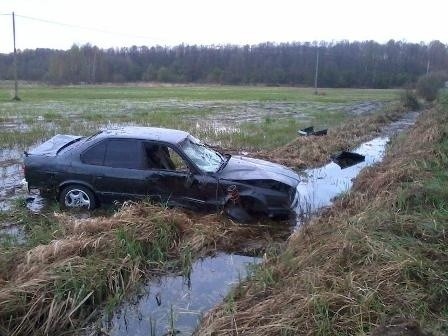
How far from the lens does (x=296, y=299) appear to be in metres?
4.48

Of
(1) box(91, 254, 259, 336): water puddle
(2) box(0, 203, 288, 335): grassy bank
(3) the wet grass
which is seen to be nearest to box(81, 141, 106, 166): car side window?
(2) box(0, 203, 288, 335): grassy bank

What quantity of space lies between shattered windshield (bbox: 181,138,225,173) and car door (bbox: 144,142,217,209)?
20 centimetres

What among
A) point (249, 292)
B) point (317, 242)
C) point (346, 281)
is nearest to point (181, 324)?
point (249, 292)

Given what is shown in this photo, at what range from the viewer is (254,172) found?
307 inches

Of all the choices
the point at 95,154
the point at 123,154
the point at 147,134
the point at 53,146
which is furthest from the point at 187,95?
the point at 123,154

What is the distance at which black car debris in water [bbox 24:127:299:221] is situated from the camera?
7.47 meters

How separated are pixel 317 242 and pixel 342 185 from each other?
17.7 ft

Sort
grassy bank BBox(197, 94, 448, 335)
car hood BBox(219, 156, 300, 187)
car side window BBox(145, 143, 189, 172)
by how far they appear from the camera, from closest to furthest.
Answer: grassy bank BBox(197, 94, 448, 335) → car hood BBox(219, 156, 300, 187) → car side window BBox(145, 143, 189, 172)

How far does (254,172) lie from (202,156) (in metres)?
0.99

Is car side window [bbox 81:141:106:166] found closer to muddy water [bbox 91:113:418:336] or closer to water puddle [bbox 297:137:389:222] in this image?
muddy water [bbox 91:113:418:336]

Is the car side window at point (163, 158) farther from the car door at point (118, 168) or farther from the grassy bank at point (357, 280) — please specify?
the grassy bank at point (357, 280)

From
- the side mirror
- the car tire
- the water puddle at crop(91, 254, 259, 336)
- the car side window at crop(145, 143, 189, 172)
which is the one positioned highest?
the car side window at crop(145, 143, 189, 172)

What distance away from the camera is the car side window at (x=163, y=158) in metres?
7.70

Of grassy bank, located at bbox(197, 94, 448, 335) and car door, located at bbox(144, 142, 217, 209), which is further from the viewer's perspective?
car door, located at bbox(144, 142, 217, 209)
